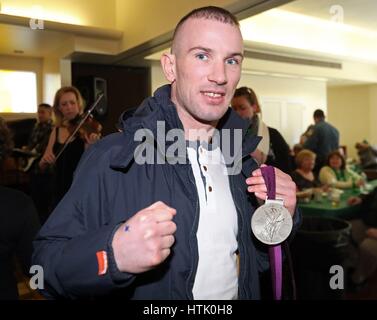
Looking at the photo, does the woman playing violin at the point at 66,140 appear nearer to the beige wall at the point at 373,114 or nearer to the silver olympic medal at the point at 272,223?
the silver olympic medal at the point at 272,223

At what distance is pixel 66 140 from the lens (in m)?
2.65

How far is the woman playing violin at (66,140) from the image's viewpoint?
251 cm

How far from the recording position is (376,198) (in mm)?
3102

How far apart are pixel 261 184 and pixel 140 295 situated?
0.40 meters

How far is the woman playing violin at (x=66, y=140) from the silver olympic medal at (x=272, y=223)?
1782mm

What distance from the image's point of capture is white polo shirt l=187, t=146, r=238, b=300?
89cm

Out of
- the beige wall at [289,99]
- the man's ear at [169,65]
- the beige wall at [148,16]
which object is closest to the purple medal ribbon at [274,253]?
the man's ear at [169,65]

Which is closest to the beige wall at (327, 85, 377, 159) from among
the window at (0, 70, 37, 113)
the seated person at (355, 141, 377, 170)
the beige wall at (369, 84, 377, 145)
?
the beige wall at (369, 84, 377, 145)

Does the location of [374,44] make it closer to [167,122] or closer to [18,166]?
[18,166]

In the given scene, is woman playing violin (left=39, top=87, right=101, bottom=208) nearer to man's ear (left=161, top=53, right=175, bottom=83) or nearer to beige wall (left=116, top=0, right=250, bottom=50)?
beige wall (left=116, top=0, right=250, bottom=50)

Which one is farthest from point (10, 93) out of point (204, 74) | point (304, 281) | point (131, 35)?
point (204, 74)

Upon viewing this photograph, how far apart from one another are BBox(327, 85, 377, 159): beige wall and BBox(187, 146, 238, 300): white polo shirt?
10.0m

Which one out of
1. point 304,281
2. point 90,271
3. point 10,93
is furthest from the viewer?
point 10,93

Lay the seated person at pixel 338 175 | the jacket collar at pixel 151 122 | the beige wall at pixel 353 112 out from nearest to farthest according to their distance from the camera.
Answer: the jacket collar at pixel 151 122 < the seated person at pixel 338 175 < the beige wall at pixel 353 112
